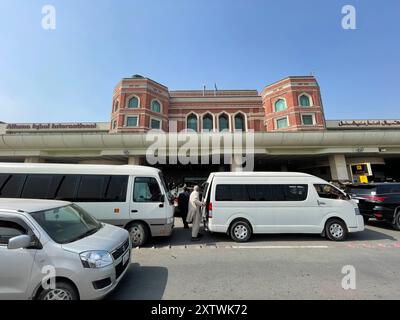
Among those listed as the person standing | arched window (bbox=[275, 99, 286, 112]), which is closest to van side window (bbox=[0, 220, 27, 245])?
the person standing

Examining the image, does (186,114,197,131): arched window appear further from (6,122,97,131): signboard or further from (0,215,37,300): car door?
(0,215,37,300): car door

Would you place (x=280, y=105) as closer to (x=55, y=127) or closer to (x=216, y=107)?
(x=216, y=107)

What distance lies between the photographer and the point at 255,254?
568 centimetres

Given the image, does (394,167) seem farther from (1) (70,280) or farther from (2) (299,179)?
(1) (70,280)

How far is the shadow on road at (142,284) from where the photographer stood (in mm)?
3604

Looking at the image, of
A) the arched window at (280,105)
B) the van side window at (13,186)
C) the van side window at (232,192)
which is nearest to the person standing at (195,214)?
the van side window at (232,192)

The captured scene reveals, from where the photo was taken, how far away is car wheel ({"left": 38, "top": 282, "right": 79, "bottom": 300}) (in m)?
2.97

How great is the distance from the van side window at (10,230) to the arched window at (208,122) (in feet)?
121

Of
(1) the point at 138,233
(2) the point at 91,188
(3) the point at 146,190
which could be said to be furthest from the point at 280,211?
(2) the point at 91,188

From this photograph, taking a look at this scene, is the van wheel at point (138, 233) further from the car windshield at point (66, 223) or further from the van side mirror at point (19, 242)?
the van side mirror at point (19, 242)

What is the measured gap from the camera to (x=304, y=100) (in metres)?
34.0

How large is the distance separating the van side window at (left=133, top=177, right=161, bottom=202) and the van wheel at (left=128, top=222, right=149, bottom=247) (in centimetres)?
86
